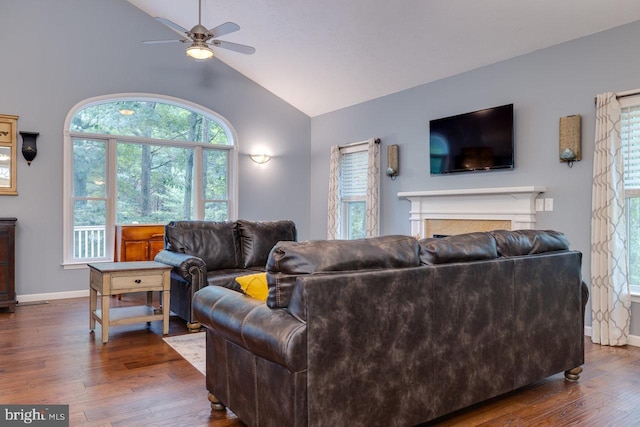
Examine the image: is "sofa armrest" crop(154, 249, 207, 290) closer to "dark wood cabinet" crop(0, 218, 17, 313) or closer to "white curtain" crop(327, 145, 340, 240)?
"dark wood cabinet" crop(0, 218, 17, 313)

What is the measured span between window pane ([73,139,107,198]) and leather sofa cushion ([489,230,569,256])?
527 centimetres

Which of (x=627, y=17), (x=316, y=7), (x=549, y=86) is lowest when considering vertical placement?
(x=549, y=86)

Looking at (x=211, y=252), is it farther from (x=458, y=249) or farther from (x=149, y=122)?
(x=458, y=249)

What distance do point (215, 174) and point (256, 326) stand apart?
541cm

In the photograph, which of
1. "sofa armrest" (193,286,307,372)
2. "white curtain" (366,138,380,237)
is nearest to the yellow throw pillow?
"sofa armrest" (193,286,307,372)

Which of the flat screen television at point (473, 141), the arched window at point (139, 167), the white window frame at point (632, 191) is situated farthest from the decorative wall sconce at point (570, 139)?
the arched window at point (139, 167)

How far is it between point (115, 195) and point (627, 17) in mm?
5984

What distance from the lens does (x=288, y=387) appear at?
179 centimetres

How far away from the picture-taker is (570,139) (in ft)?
13.6

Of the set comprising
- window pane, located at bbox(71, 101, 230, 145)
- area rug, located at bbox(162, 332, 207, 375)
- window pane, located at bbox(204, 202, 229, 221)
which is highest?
window pane, located at bbox(71, 101, 230, 145)

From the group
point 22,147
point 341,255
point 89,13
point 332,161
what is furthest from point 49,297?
point 341,255

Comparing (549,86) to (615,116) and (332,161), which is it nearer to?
(615,116)

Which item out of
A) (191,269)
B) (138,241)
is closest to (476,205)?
(191,269)

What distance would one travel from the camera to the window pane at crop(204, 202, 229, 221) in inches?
273
